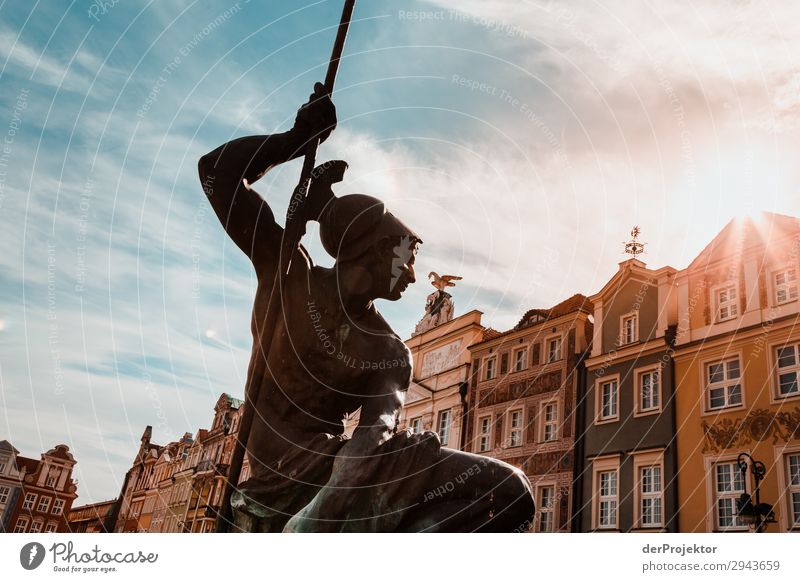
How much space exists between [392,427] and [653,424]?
14313mm

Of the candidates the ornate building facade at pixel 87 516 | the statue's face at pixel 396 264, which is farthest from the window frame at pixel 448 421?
the statue's face at pixel 396 264

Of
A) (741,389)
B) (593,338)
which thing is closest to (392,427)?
(741,389)

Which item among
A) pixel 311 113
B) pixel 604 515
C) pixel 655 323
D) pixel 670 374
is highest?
pixel 655 323

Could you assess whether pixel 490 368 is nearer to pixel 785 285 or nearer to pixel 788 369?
pixel 785 285

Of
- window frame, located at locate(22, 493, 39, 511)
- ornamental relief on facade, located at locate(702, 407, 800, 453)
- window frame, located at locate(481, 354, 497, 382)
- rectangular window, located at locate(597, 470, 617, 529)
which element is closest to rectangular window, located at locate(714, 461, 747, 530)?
ornamental relief on facade, located at locate(702, 407, 800, 453)

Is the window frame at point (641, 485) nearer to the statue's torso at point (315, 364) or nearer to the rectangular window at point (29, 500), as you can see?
the statue's torso at point (315, 364)

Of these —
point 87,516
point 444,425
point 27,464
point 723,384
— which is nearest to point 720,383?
point 723,384

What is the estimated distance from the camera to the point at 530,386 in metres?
18.9

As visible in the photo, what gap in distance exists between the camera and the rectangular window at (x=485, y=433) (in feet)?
63.6

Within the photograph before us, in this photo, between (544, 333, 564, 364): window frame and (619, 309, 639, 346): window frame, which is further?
(544, 333, 564, 364): window frame

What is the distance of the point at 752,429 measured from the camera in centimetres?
1322

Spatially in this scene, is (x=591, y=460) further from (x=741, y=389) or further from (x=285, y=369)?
(x=285, y=369)

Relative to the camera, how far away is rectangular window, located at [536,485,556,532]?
16.4 m

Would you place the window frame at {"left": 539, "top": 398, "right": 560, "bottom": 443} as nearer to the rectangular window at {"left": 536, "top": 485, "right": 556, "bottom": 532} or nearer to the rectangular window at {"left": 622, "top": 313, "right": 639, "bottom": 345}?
the rectangular window at {"left": 536, "top": 485, "right": 556, "bottom": 532}
